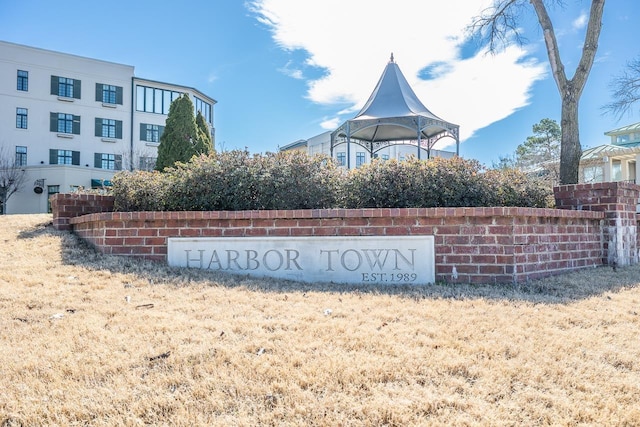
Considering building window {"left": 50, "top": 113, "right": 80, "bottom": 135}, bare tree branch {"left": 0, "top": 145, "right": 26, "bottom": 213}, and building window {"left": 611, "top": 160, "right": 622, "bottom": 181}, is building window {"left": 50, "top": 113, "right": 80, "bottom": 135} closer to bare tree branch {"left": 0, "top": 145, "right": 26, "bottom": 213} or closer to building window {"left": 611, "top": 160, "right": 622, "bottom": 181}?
bare tree branch {"left": 0, "top": 145, "right": 26, "bottom": 213}

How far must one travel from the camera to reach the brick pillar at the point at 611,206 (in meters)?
5.70

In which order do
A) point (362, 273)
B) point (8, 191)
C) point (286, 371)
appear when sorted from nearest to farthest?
point (286, 371), point (362, 273), point (8, 191)

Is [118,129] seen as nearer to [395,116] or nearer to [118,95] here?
[118,95]

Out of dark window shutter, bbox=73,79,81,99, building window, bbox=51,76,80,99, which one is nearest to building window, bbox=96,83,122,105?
dark window shutter, bbox=73,79,81,99

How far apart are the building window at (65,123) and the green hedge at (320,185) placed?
26.3 meters

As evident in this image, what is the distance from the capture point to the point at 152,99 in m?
30.3

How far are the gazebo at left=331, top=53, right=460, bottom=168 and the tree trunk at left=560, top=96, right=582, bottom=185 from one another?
14.7 ft

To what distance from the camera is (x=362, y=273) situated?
173 inches

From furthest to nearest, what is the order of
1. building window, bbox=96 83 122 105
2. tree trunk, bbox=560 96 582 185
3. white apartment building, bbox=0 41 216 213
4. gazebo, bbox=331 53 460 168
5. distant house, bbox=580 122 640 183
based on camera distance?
building window, bbox=96 83 122 105, white apartment building, bbox=0 41 216 213, distant house, bbox=580 122 640 183, gazebo, bbox=331 53 460 168, tree trunk, bbox=560 96 582 185

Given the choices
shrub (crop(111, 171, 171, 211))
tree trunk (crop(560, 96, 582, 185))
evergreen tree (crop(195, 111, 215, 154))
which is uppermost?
evergreen tree (crop(195, 111, 215, 154))

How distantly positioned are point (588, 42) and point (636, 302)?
5.27 metres

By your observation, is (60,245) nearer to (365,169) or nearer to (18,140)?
(365,169)

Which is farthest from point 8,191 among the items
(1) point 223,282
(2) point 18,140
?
(1) point 223,282

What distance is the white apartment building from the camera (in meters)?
25.1
